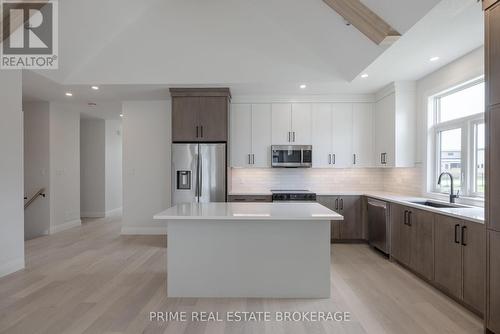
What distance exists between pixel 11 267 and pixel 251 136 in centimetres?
384

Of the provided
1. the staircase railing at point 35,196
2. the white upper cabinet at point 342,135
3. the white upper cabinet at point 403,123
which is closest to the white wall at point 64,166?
the staircase railing at point 35,196

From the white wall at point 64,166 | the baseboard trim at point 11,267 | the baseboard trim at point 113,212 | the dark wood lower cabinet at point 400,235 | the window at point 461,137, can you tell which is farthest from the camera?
the baseboard trim at point 113,212

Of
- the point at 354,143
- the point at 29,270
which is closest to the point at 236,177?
the point at 354,143

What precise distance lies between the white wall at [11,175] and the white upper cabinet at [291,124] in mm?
3717

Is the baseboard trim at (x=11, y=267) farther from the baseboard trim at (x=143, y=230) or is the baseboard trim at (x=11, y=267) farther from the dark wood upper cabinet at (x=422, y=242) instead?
the dark wood upper cabinet at (x=422, y=242)

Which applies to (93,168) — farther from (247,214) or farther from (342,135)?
(247,214)

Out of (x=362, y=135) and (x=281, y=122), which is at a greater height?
(x=281, y=122)

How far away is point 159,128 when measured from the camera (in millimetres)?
5395

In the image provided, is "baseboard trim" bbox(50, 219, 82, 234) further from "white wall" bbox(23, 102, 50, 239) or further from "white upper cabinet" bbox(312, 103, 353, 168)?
"white upper cabinet" bbox(312, 103, 353, 168)

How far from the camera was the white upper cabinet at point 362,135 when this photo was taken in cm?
510

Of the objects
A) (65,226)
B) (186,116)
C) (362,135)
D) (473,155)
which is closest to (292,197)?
(362,135)

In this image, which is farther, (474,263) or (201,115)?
(201,115)

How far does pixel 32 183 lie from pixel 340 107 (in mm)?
6171

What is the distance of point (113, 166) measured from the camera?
27.0 ft
